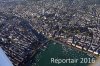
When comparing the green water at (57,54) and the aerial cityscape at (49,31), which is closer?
the green water at (57,54)

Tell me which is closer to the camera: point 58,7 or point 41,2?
point 58,7

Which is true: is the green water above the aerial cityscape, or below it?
below

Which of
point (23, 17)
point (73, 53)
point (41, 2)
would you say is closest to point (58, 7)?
point (41, 2)

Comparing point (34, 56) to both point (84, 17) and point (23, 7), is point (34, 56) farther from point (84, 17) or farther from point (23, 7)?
point (23, 7)

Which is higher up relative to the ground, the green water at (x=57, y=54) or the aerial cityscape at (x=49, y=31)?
the aerial cityscape at (x=49, y=31)

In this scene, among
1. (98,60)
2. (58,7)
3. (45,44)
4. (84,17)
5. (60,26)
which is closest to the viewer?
(98,60)

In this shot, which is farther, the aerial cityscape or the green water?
the aerial cityscape
